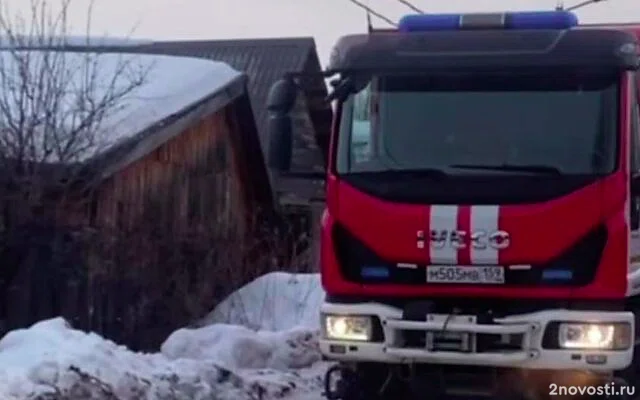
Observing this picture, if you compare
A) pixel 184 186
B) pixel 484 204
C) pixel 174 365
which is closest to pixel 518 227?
pixel 484 204

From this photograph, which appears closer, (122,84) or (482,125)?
(482,125)

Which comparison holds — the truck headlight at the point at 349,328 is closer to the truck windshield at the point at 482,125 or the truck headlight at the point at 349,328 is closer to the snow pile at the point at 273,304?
the truck windshield at the point at 482,125

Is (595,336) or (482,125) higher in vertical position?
(482,125)

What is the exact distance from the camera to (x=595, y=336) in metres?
9.38

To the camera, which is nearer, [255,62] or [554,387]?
[554,387]

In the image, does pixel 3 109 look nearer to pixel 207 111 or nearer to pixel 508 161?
pixel 207 111

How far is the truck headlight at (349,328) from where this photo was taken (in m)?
9.89

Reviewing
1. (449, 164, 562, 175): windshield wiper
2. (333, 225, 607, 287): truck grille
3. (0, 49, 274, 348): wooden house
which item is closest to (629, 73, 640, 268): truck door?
(333, 225, 607, 287): truck grille

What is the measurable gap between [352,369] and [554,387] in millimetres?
1577

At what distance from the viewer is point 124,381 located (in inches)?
401

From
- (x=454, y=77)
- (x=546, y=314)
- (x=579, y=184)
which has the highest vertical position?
(x=454, y=77)

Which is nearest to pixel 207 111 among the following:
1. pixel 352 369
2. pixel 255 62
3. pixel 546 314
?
pixel 352 369

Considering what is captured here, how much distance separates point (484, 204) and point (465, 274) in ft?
1.66

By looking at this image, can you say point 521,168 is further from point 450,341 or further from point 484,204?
point 450,341
